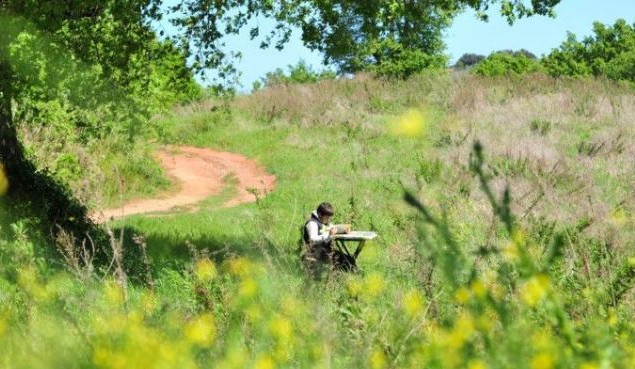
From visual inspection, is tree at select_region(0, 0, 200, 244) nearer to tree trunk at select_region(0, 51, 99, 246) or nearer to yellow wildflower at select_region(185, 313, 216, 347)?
tree trunk at select_region(0, 51, 99, 246)

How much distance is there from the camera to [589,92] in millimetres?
26594

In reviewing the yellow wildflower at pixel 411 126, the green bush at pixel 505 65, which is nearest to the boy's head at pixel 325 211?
the yellow wildflower at pixel 411 126

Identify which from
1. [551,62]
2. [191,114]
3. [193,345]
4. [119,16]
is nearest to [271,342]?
[193,345]

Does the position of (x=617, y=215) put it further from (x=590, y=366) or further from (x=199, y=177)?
(x=199, y=177)

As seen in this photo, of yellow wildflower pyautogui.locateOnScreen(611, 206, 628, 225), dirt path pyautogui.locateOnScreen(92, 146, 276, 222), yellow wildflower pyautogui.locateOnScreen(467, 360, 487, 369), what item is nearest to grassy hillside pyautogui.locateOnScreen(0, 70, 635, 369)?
yellow wildflower pyautogui.locateOnScreen(467, 360, 487, 369)

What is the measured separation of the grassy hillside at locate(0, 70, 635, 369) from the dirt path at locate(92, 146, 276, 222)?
1.82 feet

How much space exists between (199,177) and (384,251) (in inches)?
514

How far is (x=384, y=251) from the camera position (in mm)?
11352

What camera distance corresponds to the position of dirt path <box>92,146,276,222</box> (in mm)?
19984

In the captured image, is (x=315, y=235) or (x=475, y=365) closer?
(x=475, y=365)

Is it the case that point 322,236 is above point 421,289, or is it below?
below

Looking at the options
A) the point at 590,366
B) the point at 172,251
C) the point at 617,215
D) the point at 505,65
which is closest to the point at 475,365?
the point at 590,366

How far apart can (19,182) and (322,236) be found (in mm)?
5225

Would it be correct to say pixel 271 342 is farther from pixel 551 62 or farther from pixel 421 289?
pixel 551 62
